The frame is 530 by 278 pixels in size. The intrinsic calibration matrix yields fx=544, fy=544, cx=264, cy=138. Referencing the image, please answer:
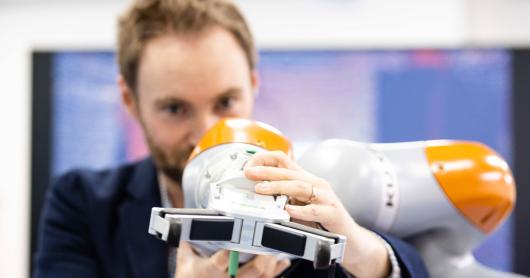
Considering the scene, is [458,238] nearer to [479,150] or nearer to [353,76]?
[479,150]

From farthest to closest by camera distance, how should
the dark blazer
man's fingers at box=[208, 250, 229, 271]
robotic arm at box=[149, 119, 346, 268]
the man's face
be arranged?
the dark blazer → the man's face → man's fingers at box=[208, 250, 229, 271] → robotic arm at box=[149, 119, 346, 268]

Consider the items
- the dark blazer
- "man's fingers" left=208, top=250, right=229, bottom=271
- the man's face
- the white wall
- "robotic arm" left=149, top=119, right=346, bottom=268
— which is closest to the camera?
"robotic arm" left=149, top=119, right=346, bottom=268

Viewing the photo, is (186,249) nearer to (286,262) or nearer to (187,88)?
(286,262)

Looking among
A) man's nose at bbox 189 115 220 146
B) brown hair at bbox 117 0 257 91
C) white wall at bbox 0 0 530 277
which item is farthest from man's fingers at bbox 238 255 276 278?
white wall at bbox 0 0 530 277

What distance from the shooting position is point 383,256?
0.54m

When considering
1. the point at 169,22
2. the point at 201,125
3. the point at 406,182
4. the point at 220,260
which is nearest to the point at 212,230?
the point at 220,260

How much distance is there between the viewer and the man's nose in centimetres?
78

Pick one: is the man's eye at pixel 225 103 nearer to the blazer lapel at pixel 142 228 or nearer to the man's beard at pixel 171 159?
the man's beard at pixel 171 159

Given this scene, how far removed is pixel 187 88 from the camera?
2.52 feet

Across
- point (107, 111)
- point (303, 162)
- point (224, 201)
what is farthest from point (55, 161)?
point (224, 201)

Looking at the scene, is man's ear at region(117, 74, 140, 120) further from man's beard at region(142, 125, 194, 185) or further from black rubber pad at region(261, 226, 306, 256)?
black rubber pad at region(261, 226, 306, 256)

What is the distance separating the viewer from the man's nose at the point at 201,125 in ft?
2.56

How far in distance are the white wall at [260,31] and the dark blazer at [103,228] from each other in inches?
37.9

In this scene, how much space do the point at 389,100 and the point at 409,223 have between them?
1132 mm
